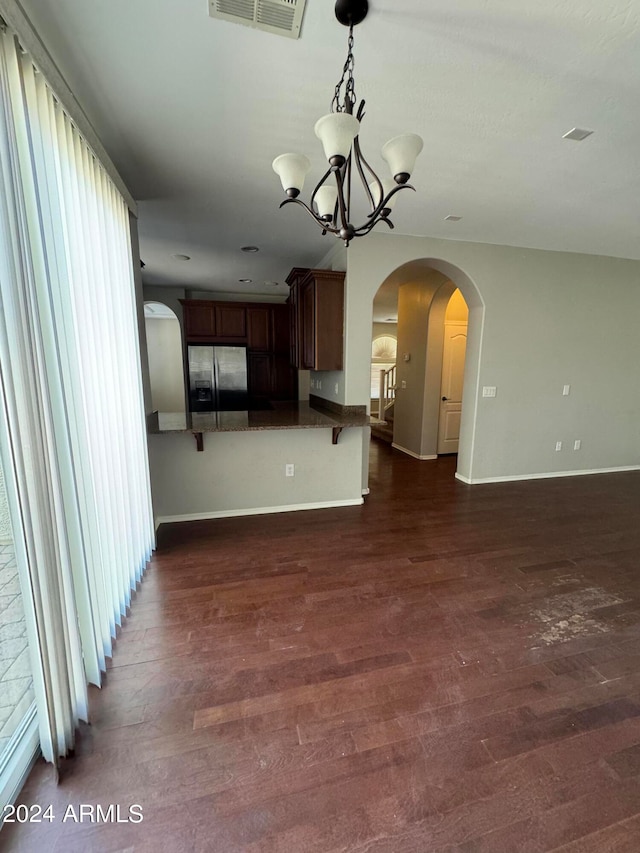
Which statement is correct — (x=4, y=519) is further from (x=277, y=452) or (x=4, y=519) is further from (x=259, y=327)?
(x=259, y=327)

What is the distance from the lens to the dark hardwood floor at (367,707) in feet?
3.52

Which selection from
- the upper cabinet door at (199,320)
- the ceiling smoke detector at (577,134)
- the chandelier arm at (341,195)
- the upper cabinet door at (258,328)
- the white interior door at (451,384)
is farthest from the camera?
the upper cabinet door at (258,328)

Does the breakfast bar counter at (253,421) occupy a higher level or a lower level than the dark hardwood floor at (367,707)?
higher

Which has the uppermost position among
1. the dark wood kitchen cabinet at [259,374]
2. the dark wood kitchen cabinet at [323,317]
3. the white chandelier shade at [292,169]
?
the white chandelier shade at [292,169]

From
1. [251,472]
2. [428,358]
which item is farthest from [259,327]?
[251,472]

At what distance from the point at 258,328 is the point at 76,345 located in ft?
14.1

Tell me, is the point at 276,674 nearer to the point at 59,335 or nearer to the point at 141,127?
the point at 59,335

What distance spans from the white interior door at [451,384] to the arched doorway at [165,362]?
5068 mm

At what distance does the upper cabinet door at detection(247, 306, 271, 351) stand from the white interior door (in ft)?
9.18

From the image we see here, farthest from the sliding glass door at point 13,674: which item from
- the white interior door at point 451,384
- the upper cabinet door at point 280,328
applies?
the white interior door at point 451,384

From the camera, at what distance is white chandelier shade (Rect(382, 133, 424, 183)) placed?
1358 mm

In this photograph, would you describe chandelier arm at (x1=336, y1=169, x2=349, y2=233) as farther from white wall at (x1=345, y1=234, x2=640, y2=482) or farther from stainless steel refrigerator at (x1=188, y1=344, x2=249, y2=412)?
stainless steel refrigerator at (x1=188, y1=344, x2=249, y2=412)

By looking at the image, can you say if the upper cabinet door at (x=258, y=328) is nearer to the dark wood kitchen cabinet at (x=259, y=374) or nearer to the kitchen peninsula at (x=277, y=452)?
the dark wood kitchen cabinet at (x=259, y=374)

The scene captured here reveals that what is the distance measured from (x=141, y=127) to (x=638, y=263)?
5.58 m
